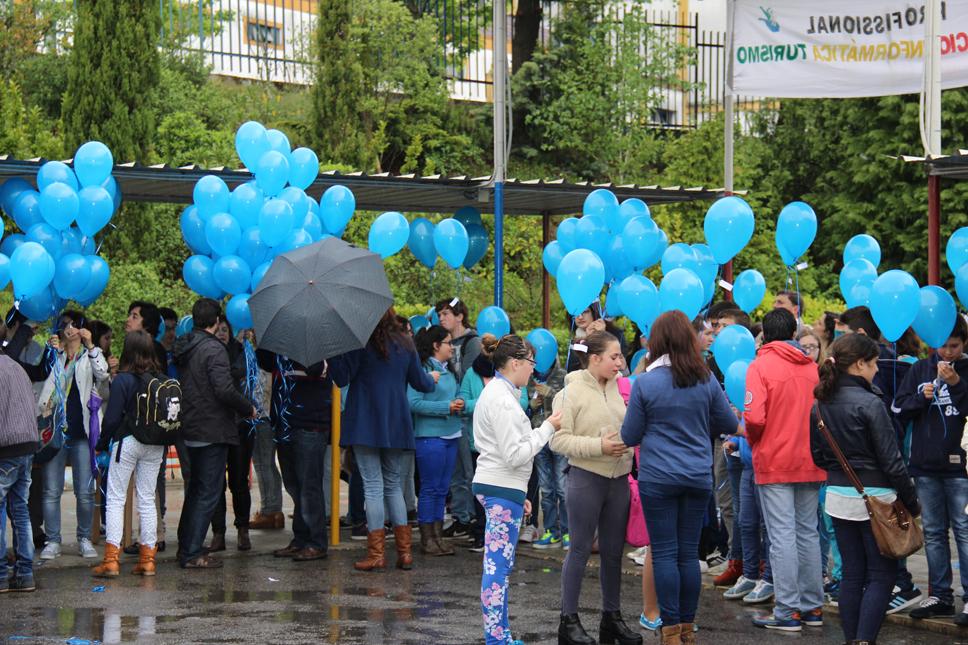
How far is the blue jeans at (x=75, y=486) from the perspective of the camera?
32.2 feet

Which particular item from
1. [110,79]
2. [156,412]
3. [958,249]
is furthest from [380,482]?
[110,79]

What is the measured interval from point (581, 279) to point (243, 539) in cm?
326

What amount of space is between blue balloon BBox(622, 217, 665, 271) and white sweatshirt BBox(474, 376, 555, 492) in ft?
10.4

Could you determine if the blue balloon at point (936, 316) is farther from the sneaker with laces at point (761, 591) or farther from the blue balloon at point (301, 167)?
the blue balloon at point (301, 167)

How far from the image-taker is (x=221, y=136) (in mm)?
21547

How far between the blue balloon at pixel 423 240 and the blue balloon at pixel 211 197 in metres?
2.51

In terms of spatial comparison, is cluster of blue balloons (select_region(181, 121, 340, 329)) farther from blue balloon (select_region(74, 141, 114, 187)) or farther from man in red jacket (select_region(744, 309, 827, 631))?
man in red jacket (select_region(744, 309, 827, 631))

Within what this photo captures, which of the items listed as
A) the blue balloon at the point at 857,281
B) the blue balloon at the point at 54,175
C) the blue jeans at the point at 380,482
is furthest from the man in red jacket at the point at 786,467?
the blue balloon at the point at 54,175

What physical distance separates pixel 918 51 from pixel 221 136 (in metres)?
12.9

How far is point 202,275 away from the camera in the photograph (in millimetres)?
9727

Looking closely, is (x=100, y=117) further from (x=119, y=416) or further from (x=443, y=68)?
(x=119, y=416)

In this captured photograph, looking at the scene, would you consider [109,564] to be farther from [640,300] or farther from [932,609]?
[932,609]

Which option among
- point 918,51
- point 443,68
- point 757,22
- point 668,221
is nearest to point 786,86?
point 757,22

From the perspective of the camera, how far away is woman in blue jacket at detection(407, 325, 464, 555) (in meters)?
9.87
